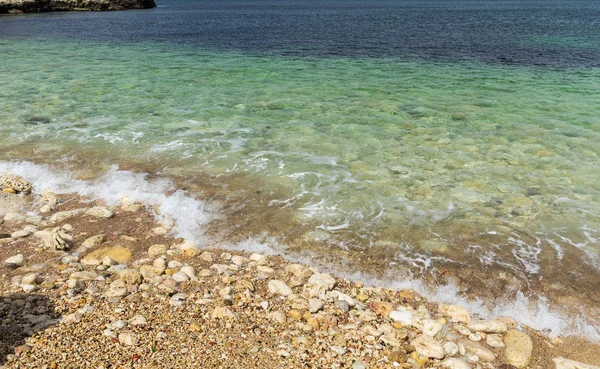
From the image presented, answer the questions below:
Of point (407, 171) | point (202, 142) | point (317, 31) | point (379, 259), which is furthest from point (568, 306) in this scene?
point (317, 31)

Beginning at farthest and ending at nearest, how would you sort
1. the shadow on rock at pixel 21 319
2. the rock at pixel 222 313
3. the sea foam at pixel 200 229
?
the sea foam at pixel 200 229 < the rock at pixel 222 313 < the shadow on rock at pixel 21 319

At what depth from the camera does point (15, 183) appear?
11047 mm

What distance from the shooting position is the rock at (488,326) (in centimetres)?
657

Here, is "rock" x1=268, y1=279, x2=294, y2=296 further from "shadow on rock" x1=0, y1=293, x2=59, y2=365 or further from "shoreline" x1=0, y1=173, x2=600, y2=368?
"shadow on rock" x1=0, y1=293, x2=59, y2=365

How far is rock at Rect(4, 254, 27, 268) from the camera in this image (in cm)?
786

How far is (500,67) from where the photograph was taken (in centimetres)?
2878

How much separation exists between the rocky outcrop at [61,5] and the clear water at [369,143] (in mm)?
63238

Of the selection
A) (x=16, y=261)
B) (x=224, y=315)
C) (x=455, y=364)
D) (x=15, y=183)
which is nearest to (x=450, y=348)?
(x=455, y=364)

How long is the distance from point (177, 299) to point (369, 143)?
940 centimetres

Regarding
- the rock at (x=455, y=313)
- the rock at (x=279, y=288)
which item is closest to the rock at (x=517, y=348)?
the rock at (x=455, y=313)

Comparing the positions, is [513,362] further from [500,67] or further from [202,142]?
[500,67]

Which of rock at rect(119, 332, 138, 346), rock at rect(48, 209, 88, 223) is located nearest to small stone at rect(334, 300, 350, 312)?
rock at rect(119, 332, 138, 346)

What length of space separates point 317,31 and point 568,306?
4999 cm

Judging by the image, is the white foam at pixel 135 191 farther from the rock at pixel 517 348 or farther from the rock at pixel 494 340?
the rock at pixel 517 348
